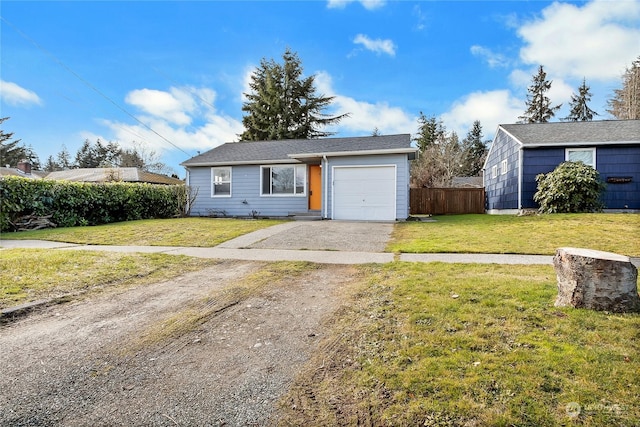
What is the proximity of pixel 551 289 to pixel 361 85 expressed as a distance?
19.6 meters

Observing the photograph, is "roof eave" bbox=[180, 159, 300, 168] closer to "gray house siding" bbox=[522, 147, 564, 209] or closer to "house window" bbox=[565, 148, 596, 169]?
"gray house siding" bbox=[522, 147, 564, 209]

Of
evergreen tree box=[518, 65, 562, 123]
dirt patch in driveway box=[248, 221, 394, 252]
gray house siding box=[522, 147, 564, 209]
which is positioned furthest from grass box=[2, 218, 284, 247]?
evergreen tree box=[518, 65, 562, 123]

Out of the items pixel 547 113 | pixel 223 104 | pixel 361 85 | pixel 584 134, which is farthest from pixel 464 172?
pixel 223 104

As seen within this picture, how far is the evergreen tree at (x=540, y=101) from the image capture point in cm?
3647

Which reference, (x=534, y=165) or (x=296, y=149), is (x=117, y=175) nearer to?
(x=296, y=149)

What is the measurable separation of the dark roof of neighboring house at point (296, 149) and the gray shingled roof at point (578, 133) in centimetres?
556

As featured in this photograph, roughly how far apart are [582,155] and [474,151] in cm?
2794

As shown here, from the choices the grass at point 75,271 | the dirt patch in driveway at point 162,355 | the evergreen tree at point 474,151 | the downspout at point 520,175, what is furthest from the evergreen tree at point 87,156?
the dirt patch in driveway at point 162,355

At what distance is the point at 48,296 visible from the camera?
4.26 metres

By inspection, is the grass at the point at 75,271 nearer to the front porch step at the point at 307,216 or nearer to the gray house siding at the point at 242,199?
the front porch step at the point at 307,216

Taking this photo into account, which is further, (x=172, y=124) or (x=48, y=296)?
(x=172, y=124)

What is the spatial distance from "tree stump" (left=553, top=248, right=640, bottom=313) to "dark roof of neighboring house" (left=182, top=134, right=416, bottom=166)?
9.81 metres

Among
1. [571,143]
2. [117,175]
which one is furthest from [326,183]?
[117,175]

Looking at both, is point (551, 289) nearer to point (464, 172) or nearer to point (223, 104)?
point (223, 104)
